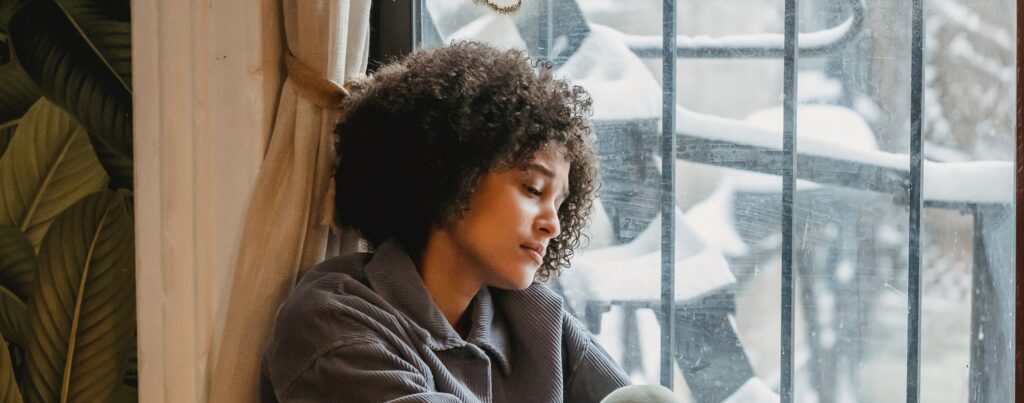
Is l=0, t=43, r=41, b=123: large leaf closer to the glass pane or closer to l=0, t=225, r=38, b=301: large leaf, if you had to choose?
l=0, t=225, r=38, b=301: large leaf

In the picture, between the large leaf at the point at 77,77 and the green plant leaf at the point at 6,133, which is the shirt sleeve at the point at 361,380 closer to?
the large leaf at the point at 77,77

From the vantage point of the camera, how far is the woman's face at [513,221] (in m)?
1.24

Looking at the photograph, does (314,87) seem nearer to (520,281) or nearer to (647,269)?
(520,281)

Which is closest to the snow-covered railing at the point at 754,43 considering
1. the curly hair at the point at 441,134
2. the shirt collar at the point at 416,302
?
the curly hair at the point at 441,134

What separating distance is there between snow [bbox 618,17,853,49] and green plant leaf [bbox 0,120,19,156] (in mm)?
914

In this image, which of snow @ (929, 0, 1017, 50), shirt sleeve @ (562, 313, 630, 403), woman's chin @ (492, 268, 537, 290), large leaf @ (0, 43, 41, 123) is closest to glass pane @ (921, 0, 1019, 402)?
snow @ (929, 0, 1017, 50)

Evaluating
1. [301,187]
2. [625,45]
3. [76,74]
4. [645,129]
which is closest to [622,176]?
[645,129]

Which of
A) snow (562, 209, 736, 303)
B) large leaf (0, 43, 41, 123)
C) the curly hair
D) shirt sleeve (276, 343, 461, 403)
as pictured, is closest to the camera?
shirt sleeve (276, 343, 461, 403)

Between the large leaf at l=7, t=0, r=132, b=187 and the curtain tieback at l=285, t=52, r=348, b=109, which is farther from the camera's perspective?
the large leaf at l=7, t=0, r=132, b=187

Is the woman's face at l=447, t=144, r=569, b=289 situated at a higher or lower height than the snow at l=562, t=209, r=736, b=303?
higher

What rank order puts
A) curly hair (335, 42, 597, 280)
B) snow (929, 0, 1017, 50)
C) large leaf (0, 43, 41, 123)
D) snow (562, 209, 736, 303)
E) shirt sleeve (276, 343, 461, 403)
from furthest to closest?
large leaf (0, 43, 41, 123) → snow (562, 209, 736, 303) → snow (929, 0, 1017, 50) → curly hair (335, 42, 597, 280) → shirt sleeve (276, 343, 461, 403)

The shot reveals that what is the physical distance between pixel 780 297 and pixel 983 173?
30 cm

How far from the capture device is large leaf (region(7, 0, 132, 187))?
1.57m

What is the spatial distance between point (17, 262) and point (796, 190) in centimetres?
116
